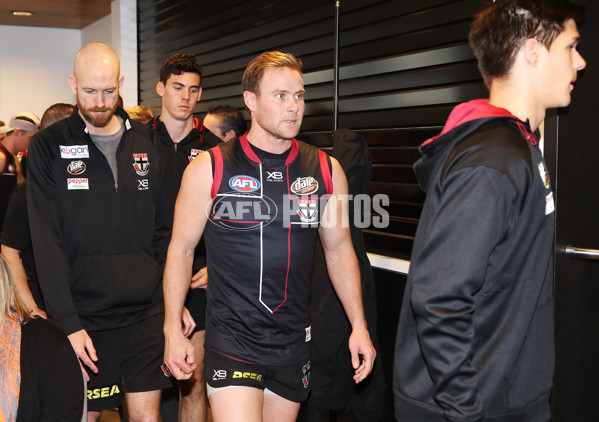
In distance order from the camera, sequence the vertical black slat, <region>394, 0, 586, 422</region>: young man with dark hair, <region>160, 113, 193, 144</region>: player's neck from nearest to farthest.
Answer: <region>394, 0, 586, 422</region>: young man with dark hair
the vertical black slat
<region>160, 113, 193, 144</region>: player's neck

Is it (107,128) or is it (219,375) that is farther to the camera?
(107,128)

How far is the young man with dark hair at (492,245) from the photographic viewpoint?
4.37 ft

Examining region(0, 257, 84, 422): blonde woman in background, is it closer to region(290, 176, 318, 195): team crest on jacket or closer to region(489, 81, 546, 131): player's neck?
region(290, 176, 318, 195): team crest on jacket

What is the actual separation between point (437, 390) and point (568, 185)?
146 cm

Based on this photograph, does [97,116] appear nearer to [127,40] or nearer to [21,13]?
[127,40]

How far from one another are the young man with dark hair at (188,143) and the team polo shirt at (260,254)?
749 millimetres

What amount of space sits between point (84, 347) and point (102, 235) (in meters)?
0.48

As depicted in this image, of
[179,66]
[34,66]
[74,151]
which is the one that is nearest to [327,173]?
[74,151]

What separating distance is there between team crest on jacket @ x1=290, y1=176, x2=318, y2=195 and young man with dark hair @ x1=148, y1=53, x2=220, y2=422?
0.85m

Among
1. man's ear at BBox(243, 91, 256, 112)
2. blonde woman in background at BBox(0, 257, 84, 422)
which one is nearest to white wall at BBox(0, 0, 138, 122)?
man's ear at BBox(243, 91, 256, 112)

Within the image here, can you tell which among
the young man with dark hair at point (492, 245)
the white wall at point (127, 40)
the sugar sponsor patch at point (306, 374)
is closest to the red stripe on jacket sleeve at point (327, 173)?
the sugar sponsor patch at point (306, 374)

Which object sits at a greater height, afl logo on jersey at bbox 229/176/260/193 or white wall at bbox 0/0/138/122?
white wall at bbox 0/0/138/122

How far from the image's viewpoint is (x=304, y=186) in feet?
8.19

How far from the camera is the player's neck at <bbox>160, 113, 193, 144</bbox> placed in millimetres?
3586
